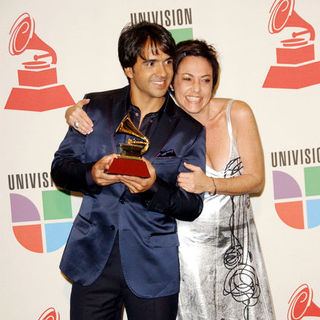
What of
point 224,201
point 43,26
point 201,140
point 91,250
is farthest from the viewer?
point 43,26

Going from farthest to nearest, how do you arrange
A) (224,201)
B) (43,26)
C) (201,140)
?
(43,26), (224,201), (201,140)

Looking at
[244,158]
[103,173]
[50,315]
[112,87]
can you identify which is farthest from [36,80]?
[50,315]

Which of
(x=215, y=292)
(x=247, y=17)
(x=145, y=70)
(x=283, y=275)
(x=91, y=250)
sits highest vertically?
(x=247, y=17)

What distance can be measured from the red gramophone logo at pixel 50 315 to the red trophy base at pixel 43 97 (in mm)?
1297

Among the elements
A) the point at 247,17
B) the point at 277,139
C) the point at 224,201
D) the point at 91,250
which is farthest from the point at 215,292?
the point at 247,17

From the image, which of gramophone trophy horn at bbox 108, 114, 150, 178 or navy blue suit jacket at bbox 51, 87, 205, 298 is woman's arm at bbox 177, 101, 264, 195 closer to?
navy blue suit jacket at bbox 51, 87, 205, 298

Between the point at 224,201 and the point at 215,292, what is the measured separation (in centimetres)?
45

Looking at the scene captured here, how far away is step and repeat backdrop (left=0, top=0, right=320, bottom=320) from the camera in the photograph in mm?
2627

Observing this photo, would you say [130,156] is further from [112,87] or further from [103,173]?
[112,87]

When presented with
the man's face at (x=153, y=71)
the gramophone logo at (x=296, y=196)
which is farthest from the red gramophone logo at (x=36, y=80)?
the gramophone logo at (x=296, y=196)

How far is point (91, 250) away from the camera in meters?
1.78

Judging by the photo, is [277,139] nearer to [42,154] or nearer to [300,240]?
[300,240]

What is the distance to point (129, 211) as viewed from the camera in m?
1.77

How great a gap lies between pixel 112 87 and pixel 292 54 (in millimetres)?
1122
